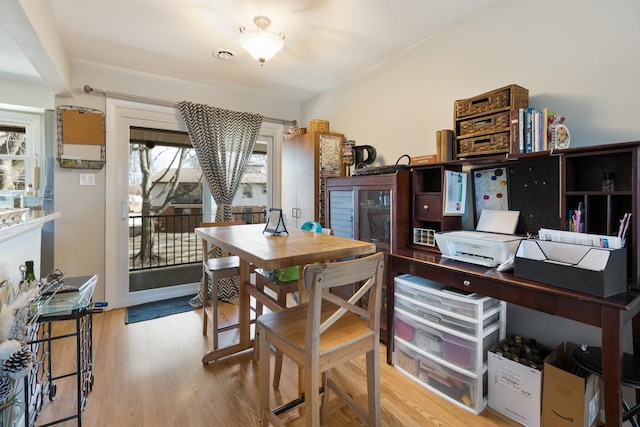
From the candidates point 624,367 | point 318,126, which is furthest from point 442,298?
point 318,126

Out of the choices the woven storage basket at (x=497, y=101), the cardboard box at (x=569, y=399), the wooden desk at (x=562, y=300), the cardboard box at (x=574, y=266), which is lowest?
the cardboard box at (x=569, y=399)

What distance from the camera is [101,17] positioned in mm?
2137

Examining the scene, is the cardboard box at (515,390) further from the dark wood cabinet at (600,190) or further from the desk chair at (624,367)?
the dark wood cabinet at (600,190)

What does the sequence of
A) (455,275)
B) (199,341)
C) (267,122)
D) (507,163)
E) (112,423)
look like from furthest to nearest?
(267,122) < (199,341) < (507,163) < (455,275) < (112,423)

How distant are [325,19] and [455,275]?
197 cm

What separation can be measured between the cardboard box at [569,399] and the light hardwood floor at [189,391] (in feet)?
0.79

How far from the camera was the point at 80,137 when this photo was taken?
113 inches

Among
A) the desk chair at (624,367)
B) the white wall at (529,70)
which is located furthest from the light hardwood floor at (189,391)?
the white wall at (529,70)

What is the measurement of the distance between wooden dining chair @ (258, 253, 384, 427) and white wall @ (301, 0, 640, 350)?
121cm

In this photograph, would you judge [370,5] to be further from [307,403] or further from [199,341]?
[199,341]

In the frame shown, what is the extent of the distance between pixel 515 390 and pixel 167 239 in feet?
12.6

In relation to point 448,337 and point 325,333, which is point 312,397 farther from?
point 448,337

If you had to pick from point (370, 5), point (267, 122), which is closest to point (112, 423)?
point (370, 5)

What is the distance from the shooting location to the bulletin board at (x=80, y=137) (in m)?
2.80
